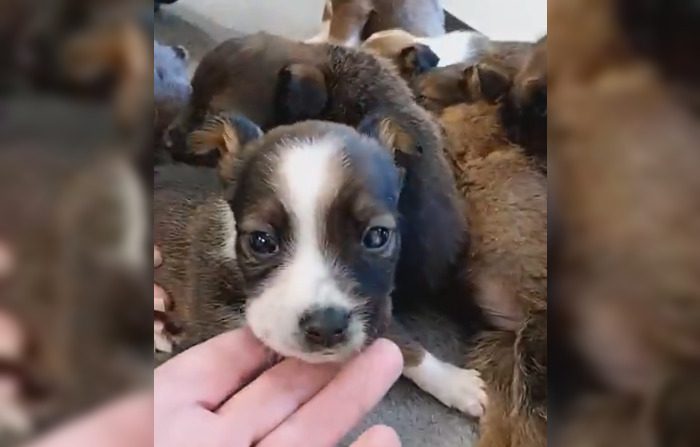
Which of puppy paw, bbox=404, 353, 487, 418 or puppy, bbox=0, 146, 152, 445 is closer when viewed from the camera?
puppy, bbox=0, 146, 152, 445

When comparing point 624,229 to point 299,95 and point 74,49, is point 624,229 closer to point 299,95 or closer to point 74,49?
point 299,95

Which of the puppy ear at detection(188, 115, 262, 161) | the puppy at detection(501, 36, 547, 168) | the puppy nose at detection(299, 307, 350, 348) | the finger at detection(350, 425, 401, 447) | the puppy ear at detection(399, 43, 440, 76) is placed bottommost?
the finger at detection(350, 425, 401, 447)

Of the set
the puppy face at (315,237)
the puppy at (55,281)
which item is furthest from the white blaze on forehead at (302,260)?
the puppy at (55,281)

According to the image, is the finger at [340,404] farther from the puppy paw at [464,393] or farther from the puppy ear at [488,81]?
the puppy ear at [488,81]

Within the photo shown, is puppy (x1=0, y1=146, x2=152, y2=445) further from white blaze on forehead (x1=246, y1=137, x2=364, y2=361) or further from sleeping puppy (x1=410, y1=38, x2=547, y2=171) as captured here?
sleeping puppy (x1=410, y1=38, x2=547, y2=171)

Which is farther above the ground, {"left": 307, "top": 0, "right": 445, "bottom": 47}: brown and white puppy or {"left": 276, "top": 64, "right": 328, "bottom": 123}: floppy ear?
{"left": 307, "top": 0, "right": 445, "bottom": 47}: brown and white puppy

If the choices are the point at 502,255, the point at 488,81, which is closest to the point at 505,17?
the point at 488,81

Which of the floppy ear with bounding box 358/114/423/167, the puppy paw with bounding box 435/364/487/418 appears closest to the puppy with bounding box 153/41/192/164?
the floppy ear with bounding box 358/114/423/167
